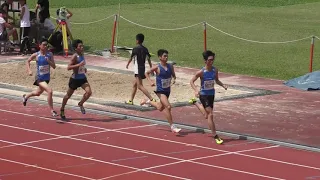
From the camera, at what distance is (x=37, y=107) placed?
22578 millimetres

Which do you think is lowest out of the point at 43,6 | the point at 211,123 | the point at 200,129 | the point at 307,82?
the point at 200,129

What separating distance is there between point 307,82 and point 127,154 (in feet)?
33.7

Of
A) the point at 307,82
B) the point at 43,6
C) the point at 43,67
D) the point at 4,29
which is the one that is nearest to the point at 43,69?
the point at 43,67

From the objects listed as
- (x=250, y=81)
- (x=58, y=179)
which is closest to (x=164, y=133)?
(x=58, y=179)

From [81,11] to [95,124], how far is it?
2735cm

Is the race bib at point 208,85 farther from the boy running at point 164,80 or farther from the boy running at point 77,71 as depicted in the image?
the boy running at point 77,71

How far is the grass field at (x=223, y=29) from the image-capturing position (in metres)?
31.7

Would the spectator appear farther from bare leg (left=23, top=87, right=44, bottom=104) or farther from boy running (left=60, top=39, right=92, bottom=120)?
boy running (left=60, top=39, right=92, bottom=120)

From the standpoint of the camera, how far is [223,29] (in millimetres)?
39812

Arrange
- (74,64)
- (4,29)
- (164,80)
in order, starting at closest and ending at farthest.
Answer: (164,80)
(74,64)
(4,29)

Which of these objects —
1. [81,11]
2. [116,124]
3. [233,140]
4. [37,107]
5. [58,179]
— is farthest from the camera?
[81,11]

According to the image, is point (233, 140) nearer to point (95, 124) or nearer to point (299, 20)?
point (95, 124)

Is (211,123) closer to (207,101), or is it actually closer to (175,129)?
(207,101)

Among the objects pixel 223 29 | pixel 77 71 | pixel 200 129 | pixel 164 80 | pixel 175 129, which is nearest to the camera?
pixel 175 129
